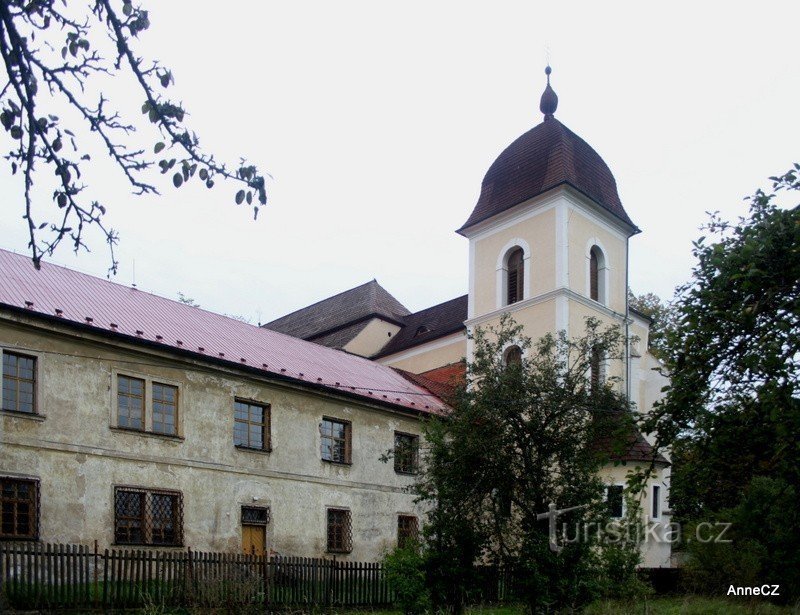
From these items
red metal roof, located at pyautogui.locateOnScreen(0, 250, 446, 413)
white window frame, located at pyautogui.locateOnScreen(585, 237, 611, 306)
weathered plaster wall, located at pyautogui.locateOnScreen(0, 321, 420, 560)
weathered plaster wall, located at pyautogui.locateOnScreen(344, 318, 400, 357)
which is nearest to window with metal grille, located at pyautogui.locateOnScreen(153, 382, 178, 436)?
weathered plaster wall, located at pyautogui.locateOnScreen(0, 321, 420, 560)

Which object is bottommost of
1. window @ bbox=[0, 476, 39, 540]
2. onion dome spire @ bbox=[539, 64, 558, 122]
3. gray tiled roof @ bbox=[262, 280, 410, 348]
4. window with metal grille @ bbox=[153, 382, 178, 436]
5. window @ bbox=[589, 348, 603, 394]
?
window @ bbox=[0, 476, 39, 540]

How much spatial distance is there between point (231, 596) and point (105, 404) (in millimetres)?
6556

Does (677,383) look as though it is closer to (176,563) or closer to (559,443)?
(559,443)

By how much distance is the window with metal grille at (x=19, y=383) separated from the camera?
19.7 meters

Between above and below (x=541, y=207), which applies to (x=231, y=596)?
below

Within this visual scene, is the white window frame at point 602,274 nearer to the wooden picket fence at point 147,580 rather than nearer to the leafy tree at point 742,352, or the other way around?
the wooden picket fence at point 147,580

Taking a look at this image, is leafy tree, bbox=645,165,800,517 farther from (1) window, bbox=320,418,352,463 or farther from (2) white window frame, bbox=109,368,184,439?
(1) window, bbox=320,418,352,463

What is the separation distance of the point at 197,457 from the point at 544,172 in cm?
2166

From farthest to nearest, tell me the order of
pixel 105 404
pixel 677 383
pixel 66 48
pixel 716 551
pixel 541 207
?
pixel 541 207
pixel 716 551
pixel 105 404
pixel 677 383
pixel 66 48

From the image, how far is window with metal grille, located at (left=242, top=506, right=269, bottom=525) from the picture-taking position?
24.0 metres

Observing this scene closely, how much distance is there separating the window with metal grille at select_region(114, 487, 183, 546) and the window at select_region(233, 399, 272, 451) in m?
2.59

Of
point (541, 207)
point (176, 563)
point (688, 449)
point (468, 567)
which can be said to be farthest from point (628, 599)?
point (541, 207)

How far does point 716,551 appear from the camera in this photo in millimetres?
27359

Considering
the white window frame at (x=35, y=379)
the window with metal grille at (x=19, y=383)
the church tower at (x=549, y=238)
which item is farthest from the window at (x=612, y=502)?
the church tower at (x=549, y=238)
